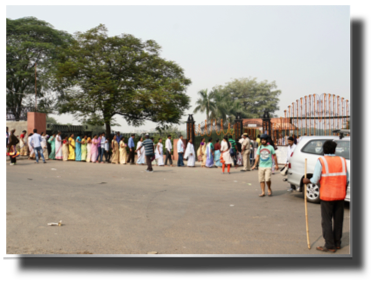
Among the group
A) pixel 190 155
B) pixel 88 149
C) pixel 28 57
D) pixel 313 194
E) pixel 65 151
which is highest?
pixel 28 57

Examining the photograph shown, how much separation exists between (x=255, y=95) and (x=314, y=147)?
48.4 m

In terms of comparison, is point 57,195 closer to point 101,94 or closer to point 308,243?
point 308,243

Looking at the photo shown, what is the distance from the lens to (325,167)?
538cm

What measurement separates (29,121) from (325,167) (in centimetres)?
2167

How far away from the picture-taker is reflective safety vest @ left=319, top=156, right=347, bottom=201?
5.25 metres

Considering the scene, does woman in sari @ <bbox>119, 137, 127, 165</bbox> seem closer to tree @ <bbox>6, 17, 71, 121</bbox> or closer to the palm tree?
tree @ <bbox>6, 17, 71, 121</bbox>

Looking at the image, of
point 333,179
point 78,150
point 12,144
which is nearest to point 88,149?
point 78,150

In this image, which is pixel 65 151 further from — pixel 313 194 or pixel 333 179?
pixel 333 179

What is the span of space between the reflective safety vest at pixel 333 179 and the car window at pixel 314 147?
386cm

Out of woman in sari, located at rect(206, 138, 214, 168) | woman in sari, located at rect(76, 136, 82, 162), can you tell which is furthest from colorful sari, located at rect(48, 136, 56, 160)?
woman in sari, located at rect(206, 138, 214, 168)

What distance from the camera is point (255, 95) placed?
56438mm

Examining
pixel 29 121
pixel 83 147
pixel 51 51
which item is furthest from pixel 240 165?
pixel 51 51

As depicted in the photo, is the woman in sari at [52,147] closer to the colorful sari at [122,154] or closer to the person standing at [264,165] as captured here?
the colorful sari at [122,154]

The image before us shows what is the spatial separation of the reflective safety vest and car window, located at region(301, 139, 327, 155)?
12.7ft
